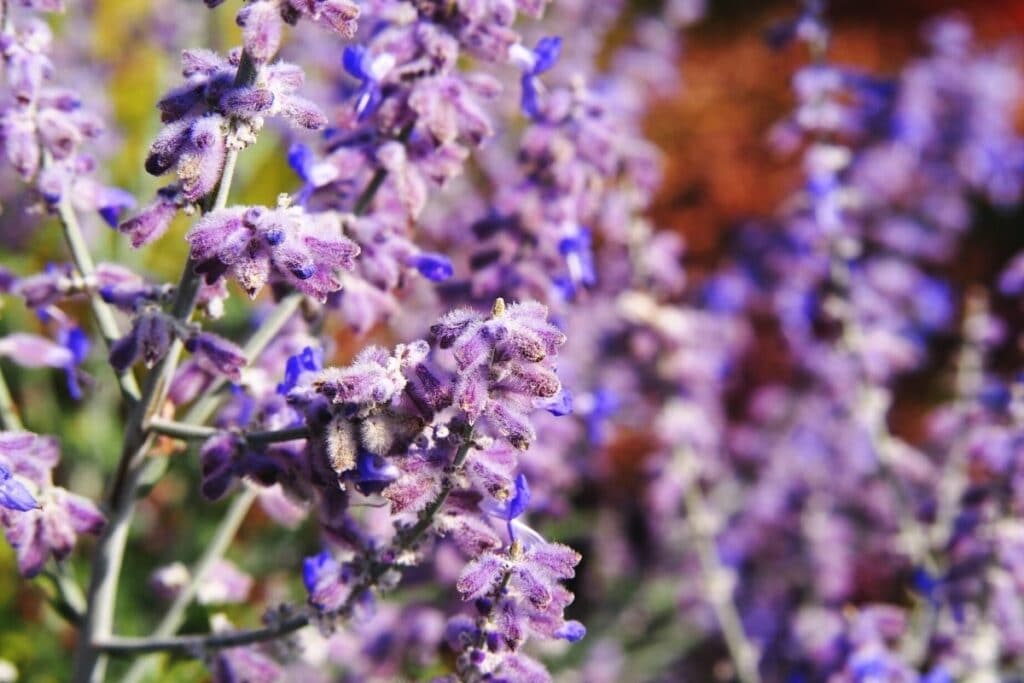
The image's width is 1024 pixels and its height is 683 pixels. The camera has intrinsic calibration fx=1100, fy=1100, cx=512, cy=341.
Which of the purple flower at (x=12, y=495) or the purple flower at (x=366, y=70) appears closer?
the purple flower at (x=12, y=495)

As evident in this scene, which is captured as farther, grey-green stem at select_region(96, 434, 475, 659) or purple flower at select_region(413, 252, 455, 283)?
purple flower at select_region(413, 252, 455, 283)

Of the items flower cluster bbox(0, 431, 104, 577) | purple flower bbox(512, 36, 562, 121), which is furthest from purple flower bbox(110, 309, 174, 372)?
purple flower bbox(512, 36, 562, 121)

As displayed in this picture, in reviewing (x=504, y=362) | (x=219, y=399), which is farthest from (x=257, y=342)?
(x=504, y=362)

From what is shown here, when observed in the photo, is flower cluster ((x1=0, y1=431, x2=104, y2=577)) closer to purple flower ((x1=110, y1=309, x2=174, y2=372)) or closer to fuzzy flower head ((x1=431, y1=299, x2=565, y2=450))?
purple flower ((x1=110, y1=309, x2=174, y2=372))

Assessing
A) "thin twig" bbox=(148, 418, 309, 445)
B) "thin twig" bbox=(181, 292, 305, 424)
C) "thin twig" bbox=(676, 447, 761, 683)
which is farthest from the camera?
"thin twig" bbox=(676, 447, 761, 683)

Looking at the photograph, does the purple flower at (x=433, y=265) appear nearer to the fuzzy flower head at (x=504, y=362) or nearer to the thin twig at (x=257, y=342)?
the thin twig at (x=257, y=342)

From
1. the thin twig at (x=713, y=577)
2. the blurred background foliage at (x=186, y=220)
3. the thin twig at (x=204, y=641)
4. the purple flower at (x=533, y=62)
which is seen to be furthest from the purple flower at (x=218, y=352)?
the thin twig at (x=713, y=577)

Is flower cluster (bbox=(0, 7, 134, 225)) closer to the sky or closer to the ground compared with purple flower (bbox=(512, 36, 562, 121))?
closer to the ground

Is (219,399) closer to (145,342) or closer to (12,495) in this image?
(145,342)

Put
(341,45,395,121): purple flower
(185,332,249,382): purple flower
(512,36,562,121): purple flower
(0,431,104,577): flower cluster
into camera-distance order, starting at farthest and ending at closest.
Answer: (512,36,562,121): purple flower < (341,45,395,121): purple flower < (0,431,104,577): flower cluster < (185,332,249,382): purple flower
